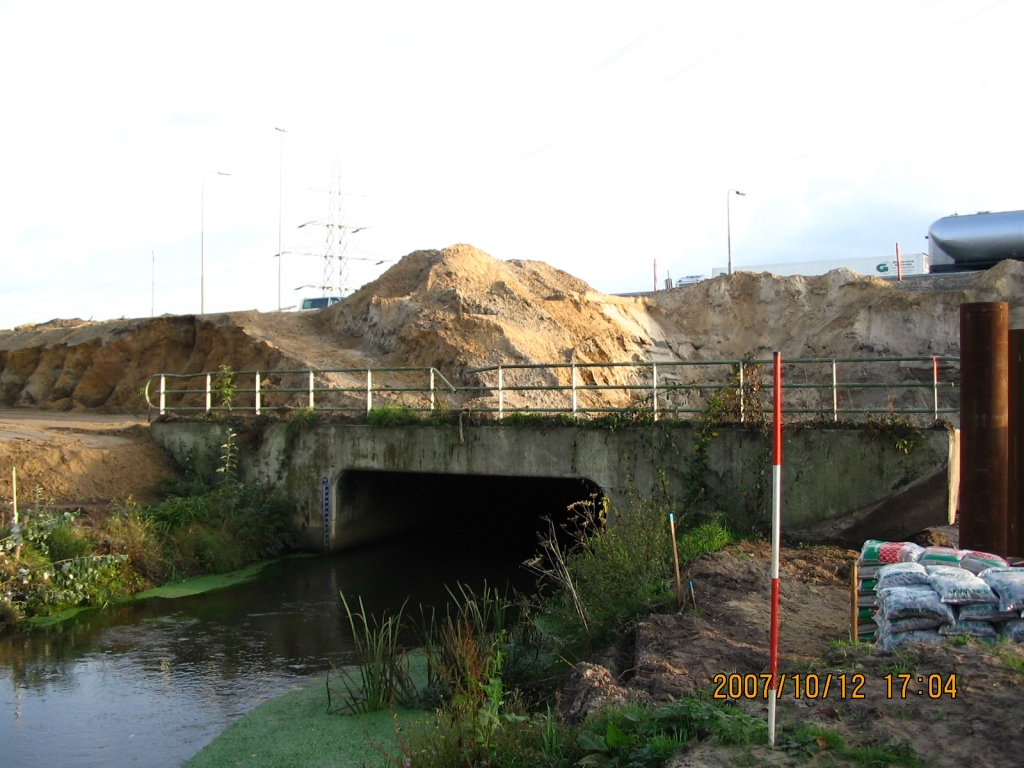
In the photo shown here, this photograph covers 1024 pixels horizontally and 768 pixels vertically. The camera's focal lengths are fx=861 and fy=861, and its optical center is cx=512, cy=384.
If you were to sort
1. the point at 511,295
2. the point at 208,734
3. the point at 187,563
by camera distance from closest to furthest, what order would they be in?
the point at 208,734 → the point at 187,563 → the point at 511,295

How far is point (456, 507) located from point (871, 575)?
16.3m

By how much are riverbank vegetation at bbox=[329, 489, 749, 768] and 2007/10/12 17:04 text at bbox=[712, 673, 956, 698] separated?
0.48 metres

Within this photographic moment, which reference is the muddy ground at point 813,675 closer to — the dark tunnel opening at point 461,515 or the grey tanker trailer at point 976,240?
the dark tunnel opening at point 461,515

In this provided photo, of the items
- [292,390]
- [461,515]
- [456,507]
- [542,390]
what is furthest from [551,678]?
[461,515]

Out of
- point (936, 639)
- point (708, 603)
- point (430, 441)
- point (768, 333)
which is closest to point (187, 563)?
point (430, 441)

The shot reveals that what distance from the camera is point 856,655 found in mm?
6691

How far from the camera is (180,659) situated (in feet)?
38.9

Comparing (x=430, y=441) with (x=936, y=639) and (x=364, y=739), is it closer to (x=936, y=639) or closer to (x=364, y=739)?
(x=364, y=739)

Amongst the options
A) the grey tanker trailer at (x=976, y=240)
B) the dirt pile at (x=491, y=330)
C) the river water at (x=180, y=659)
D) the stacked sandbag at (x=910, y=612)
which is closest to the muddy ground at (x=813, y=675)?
the stacked sandbag at (x=910, y=612)

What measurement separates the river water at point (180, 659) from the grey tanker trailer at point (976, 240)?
24.1 m

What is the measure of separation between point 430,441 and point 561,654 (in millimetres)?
8115

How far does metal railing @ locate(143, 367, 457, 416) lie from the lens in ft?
60.7

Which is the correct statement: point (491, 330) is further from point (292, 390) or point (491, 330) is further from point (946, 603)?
point (946, 603)

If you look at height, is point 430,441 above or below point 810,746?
above
